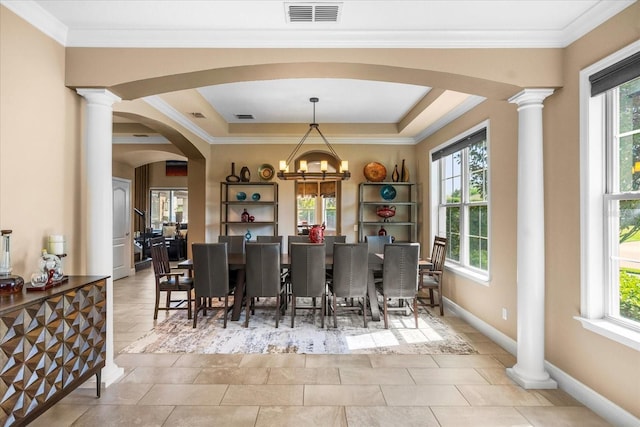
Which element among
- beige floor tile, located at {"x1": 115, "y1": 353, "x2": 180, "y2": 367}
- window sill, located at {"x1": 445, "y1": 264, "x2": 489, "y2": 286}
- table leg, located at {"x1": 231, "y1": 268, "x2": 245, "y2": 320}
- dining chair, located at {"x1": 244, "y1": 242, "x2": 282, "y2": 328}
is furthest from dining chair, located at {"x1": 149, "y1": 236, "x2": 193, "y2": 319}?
window sill, located at {"x1": 445, "y1": 264, "x2": 489, "y2": 286}

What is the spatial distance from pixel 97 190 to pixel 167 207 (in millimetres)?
10624

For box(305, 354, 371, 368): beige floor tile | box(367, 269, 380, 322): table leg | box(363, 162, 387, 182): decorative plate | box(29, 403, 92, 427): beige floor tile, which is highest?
box(363, 162, 387, 182): decorative plate

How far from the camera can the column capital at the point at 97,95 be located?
2889mm

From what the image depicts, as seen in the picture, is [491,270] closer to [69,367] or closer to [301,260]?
[301,260]

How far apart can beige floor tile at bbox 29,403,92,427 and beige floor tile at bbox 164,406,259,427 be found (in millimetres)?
644

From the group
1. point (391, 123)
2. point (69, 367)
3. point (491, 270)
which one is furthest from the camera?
point (391, 123)

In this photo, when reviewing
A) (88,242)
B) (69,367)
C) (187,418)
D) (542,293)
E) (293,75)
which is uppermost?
(293,75)

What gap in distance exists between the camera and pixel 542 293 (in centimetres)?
289

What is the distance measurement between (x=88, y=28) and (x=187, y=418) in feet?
9.63

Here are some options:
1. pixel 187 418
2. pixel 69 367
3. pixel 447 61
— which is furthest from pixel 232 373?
Answer: pixel 447 61

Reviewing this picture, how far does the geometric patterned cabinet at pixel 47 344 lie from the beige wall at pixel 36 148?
389mm

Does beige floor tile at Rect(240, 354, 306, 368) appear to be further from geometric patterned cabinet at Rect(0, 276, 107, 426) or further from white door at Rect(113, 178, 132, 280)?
white door at Rect(113, 178, 132, 280)

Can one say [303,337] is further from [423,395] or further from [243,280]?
[423,395]

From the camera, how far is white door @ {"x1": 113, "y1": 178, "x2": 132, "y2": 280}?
7.55 meters
